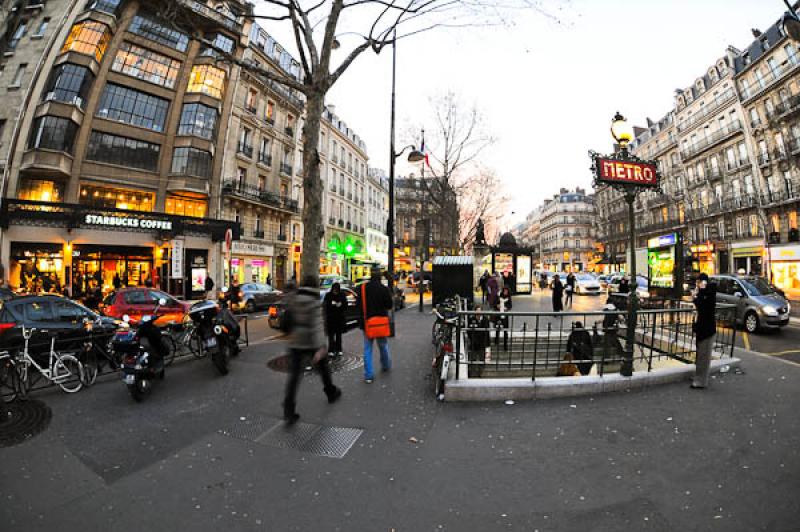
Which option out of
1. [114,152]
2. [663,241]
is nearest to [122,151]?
[114,152]

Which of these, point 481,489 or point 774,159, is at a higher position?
point 774,159

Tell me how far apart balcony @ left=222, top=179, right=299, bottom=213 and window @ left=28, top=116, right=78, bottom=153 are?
7.97 m

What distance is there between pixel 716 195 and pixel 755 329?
3374 cm

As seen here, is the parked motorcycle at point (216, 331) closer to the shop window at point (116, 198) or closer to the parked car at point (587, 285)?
the shop window at point (116, 198)

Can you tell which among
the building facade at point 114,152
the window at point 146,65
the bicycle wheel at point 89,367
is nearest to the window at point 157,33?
the building facade at point 114,152

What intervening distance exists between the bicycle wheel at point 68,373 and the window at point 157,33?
22.4m

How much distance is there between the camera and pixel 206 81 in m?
24.1

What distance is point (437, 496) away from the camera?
305 centimetres

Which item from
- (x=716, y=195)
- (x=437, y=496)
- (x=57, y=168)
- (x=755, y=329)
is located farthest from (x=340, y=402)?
(x=716, y=195)

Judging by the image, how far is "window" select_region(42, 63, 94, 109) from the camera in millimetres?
19297

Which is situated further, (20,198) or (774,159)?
(774,159)

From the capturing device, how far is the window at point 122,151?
20311mm

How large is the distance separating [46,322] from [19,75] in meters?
21.4

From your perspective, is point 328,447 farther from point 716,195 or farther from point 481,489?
point 716,195
